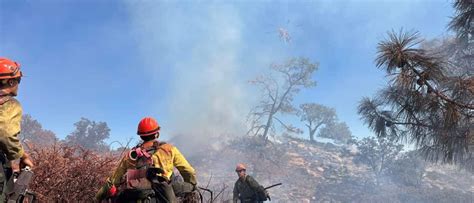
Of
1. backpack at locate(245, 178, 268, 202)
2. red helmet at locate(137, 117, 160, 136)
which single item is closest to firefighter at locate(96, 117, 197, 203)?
red helmet at locate(137, 117, 160, 136)

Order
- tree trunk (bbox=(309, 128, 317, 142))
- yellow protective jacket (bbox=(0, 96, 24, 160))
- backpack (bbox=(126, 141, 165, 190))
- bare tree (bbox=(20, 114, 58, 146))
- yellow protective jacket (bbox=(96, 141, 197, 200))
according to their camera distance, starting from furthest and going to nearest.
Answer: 1. tree trunk (bbox=(309, 128, 317, 142))
2. bare tree (bbox=(20, 114, 58, 146))
3. yellow protective jacket (bbox=(96, 141, 197, 200))
4. backpack (bbox=(126, 141, 165, 190))
5. yellow protective jacket (bbox=(0, 96, 24, 160))

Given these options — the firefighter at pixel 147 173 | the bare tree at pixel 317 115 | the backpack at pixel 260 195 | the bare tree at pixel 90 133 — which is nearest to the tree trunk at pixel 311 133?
the bare tree at pixel 317 115

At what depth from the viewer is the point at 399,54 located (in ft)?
14.3

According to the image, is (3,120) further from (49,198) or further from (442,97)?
(442,97)

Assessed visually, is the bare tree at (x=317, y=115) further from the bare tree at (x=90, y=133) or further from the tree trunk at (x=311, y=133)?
the bare tree at (x=90, y=133)

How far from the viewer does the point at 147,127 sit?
310 cm

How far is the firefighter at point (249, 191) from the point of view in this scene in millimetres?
6578

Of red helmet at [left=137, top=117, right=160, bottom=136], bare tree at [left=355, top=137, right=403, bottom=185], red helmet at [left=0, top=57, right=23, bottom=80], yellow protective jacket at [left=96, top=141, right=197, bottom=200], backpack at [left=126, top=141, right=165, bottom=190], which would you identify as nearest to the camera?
red helmet at [left=0, top=57, right=23, bottom=80]

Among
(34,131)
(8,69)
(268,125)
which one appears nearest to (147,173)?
(8,69)

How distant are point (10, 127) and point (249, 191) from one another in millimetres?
5158

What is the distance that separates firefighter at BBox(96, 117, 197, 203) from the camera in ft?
8.75

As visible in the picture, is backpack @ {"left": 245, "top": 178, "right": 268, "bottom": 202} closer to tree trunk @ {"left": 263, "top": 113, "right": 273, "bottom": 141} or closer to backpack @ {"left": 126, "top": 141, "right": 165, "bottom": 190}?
backpack @ {"left": 126, "top": 141, "right": 165, "bottom": 190}

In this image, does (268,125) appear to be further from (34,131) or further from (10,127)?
(10,127)

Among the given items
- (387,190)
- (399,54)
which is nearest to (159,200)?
(399,54)
